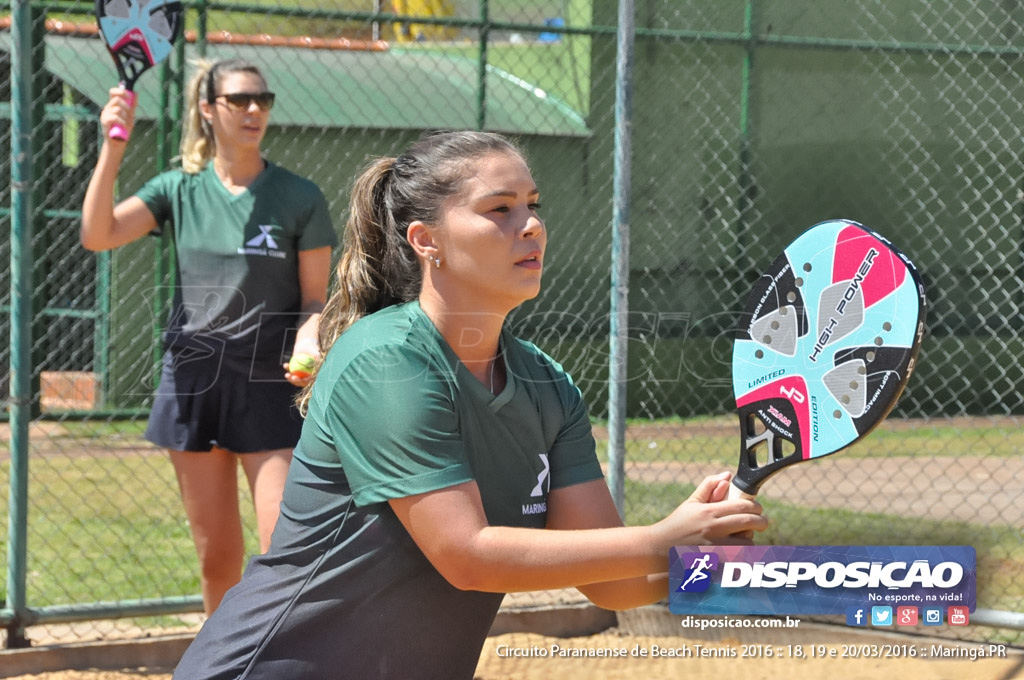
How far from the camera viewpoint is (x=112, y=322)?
800cm

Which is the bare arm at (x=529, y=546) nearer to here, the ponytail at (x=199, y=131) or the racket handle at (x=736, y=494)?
the racket handle at (x=736, y=494)

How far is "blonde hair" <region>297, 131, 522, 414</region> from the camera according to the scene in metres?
2.05

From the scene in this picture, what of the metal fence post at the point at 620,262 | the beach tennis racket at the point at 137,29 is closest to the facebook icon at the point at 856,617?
the metal fence post at the point at 620,262

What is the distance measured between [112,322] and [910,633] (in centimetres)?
573

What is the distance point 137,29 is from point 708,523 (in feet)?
10.2

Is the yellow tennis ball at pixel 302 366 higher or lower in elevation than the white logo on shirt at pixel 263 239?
lower

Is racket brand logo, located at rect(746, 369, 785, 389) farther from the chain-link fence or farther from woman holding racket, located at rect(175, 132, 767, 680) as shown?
the chain-link fence

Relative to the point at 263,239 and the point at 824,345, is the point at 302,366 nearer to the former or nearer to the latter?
the point at 263,239

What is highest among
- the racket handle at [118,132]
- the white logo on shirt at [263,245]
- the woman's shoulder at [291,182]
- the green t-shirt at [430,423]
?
the racket handle at [118,132]

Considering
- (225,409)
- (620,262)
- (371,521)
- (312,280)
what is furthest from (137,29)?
(371,521)

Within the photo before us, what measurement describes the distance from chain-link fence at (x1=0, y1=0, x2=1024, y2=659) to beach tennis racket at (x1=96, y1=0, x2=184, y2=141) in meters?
2.72

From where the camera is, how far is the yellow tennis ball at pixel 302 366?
10.3 ft

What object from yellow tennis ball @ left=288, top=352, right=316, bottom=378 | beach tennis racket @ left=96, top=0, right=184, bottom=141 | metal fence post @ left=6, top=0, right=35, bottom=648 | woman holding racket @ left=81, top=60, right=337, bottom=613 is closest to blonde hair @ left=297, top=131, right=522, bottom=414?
yellow tennis ball @ left=288, top=352, right=316, bottom=378

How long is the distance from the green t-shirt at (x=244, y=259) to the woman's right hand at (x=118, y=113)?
0.23m
